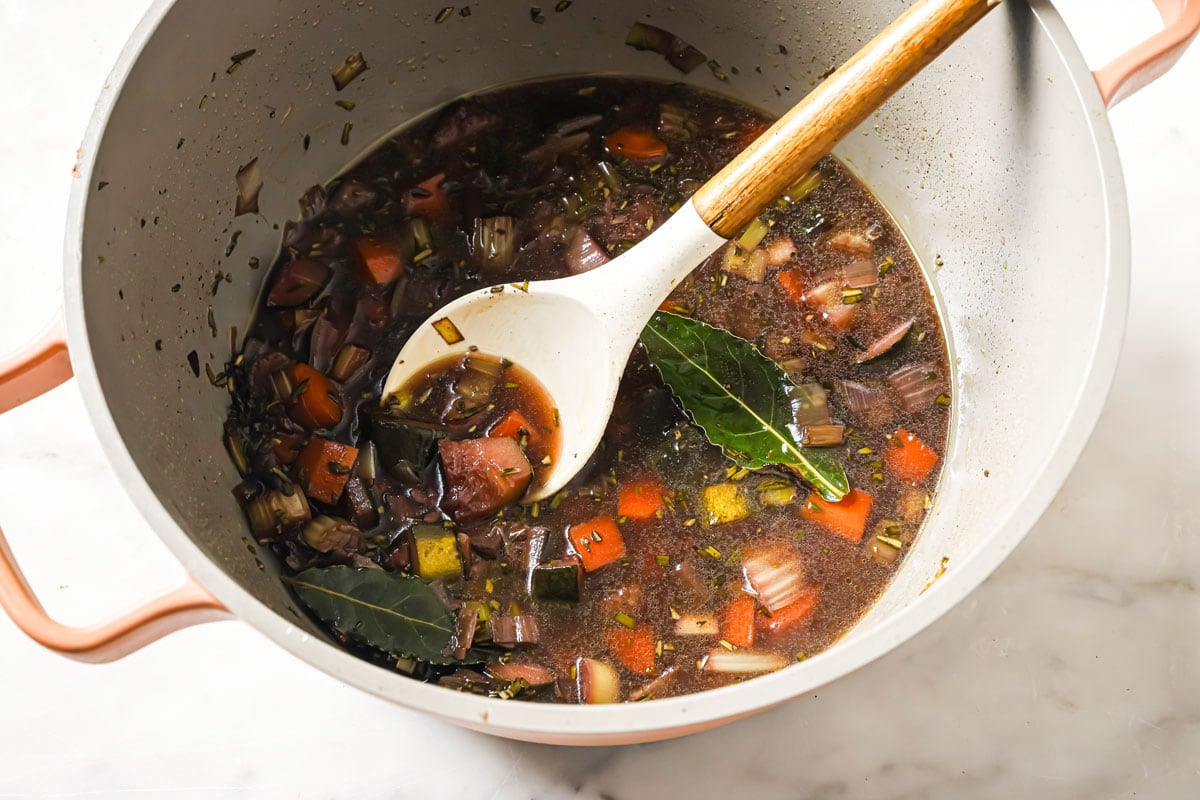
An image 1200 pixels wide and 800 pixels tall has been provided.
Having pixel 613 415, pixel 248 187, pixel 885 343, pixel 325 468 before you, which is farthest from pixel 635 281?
pixel 248 187

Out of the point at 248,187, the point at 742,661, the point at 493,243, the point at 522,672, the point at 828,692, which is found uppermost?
the point at 248,187

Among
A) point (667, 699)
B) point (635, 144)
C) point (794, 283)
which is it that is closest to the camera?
point (667, 699)

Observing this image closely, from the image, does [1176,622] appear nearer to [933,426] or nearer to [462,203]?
[933,426]

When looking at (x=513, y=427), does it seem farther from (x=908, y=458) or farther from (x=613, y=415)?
(x=908, y=458)

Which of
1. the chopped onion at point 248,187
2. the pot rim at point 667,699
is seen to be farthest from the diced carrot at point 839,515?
the chopped onion at point 248,187

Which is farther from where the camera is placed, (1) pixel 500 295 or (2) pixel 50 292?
(2) pixel 50 292

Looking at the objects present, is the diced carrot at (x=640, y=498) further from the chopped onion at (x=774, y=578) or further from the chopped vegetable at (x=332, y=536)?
the chopped vegetable at (x=332, y=536)

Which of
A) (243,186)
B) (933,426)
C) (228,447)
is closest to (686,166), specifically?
(933,426)

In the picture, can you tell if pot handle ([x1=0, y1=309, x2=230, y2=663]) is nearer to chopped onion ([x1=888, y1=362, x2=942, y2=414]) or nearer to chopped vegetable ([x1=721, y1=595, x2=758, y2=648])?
chopped vegetable ([x1=721, y1=595, x2=758, y2=648])
